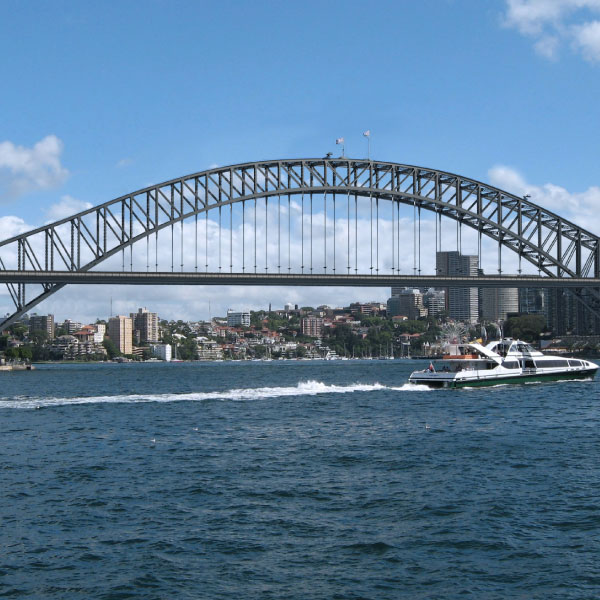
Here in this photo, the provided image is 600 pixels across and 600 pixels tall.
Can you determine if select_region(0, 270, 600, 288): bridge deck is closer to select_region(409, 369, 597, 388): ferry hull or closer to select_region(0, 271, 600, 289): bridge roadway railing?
select_region(0, 271, 600, 289): bridge roadway railing

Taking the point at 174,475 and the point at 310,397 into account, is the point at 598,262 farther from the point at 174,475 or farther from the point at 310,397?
the point at 174,475

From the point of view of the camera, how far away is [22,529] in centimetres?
1828

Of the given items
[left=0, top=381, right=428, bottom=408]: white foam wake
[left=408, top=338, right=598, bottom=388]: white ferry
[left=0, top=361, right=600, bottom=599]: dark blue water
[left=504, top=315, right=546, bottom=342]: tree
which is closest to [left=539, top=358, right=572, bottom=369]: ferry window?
[left=408, top=338, right=598, bottom=388]: white ferry

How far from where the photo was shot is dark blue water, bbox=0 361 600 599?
592 inches

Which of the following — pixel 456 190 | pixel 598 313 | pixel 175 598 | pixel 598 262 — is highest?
pixel 456 190

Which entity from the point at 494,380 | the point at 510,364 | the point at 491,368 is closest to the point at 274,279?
the point at 510,364

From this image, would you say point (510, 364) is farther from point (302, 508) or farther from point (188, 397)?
point (302, 508)

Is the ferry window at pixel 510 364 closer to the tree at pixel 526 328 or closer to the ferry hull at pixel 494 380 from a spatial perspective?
the ferry hull at pixel 494 380

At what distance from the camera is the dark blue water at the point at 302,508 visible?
15.0 m

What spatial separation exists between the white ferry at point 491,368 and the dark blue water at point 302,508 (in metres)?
17.1

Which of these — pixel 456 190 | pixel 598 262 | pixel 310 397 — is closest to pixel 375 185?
pixel 456 190

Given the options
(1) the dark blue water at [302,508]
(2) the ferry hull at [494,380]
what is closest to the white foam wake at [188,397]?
(2) the ferry hull at [494,380]

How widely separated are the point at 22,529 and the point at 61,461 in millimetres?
8758

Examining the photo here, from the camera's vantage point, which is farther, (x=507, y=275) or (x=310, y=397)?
(x=507, y=275)
